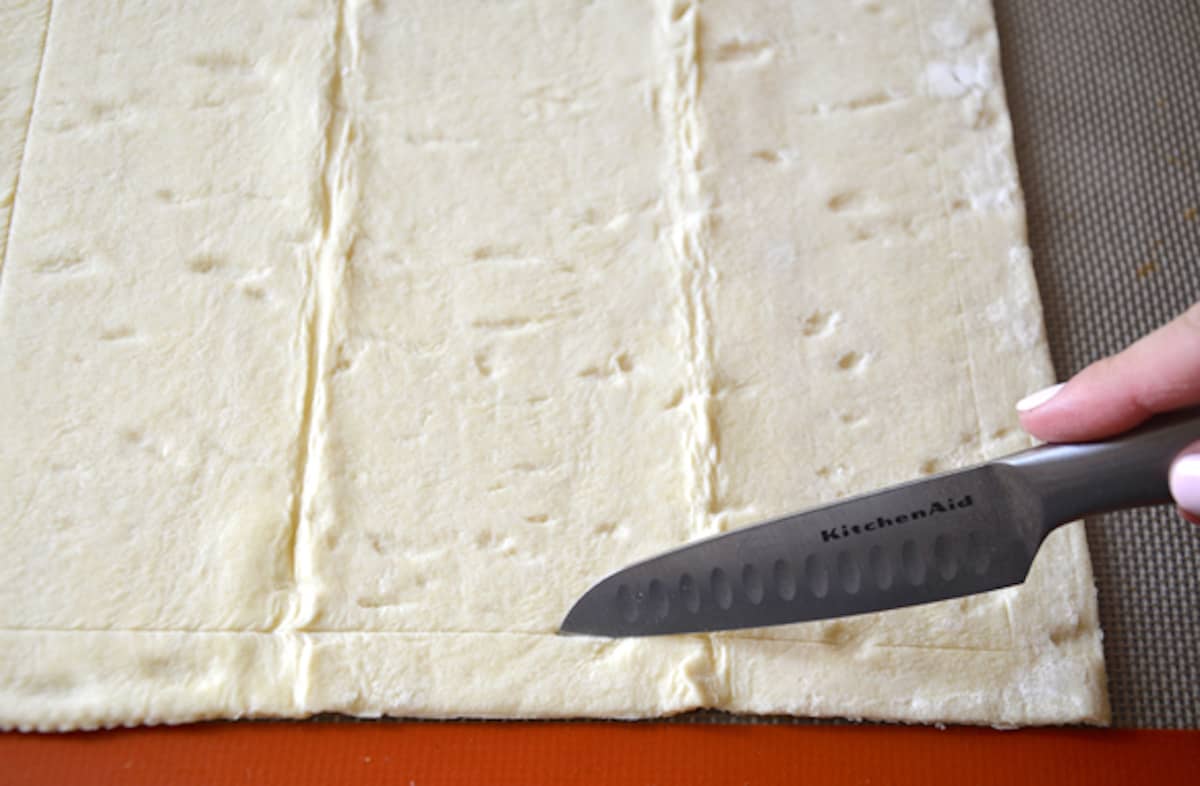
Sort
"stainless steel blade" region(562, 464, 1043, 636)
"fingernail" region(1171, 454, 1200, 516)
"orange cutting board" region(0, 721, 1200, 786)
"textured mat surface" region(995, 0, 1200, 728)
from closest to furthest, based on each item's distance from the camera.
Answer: "fingernail" region(1171, 454, 1200, 516) → "stainless steel blade" region(562, 464, 1043, 636) → "orange cutting board" region(0, 721, 1200, 786) → "textured mat surface" region(995, 0, 1200, 728)

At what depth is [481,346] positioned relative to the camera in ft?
3.82

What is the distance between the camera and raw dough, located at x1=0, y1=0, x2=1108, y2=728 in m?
1.06

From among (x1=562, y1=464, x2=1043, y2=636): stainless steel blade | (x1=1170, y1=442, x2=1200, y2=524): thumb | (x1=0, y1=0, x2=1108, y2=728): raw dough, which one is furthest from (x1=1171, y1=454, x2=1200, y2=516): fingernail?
(x1=0, y1=0, x2=1108, y2=728): raw dough

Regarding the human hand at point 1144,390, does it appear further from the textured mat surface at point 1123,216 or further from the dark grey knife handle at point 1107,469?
the textured mat surface at point 1123,216

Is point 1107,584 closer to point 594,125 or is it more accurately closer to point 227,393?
point 594,125

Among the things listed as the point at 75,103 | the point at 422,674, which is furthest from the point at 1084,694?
the point at 75,103

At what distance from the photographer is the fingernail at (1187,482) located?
795 millimetres

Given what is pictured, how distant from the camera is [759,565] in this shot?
962 mm

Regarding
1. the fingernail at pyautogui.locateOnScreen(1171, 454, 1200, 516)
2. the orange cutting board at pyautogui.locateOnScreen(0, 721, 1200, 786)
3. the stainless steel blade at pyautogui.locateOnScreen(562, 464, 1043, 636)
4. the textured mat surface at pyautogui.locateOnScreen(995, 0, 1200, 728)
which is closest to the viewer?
the fingernail at pyautogui.locateOnScreen(1171, 454, 1200, 516)

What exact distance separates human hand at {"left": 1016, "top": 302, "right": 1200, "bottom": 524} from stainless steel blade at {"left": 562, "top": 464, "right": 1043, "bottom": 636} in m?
0.10

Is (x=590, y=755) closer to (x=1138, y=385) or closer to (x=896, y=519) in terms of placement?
(x=896, y=519)

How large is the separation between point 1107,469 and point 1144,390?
87 mm

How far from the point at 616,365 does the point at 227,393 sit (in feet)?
1.63

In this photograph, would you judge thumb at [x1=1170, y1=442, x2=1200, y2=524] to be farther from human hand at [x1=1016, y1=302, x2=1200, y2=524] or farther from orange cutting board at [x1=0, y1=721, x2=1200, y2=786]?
orange cutting board at [x1=0, y1=721, x2=1200, y2=786]
